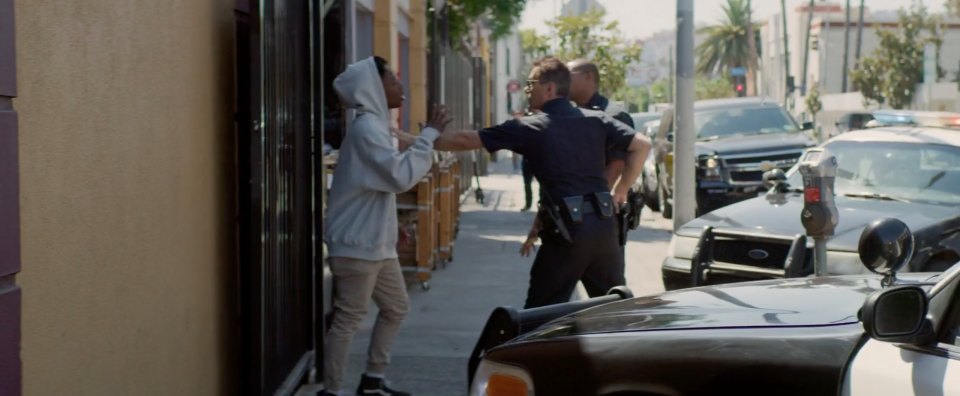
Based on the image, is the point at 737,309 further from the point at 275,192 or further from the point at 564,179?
the point at 275,192

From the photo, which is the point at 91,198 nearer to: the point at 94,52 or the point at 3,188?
the point at 94,52

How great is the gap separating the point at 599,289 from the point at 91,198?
304cm

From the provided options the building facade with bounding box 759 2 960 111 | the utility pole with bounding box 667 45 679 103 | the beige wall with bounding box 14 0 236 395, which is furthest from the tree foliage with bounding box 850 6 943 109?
the beige wall with bounding box 14 0 236 395

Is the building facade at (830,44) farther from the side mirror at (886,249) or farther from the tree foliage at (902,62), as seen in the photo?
the side mirror at (886,249)

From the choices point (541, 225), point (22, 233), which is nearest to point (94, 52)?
point (22, 233)

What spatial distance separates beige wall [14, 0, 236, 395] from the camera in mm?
4016

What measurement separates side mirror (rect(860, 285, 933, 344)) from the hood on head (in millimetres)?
3868

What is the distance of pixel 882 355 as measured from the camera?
11.1ft

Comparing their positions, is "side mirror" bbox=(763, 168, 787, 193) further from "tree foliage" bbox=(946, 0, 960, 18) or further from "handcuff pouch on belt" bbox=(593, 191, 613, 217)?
"tree foliage" bbox=(946, 0, 960, 18)

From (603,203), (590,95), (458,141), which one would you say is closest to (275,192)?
(458,141)

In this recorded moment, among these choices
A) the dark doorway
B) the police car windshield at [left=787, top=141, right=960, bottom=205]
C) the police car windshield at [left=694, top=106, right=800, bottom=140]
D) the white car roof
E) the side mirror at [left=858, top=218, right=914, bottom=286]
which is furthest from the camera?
the police car windshield at [left=694, top=106, right=800, bottom=140]

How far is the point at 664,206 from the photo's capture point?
20.4 m

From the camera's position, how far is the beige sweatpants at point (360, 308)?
6770mm

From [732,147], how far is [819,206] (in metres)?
10.3
